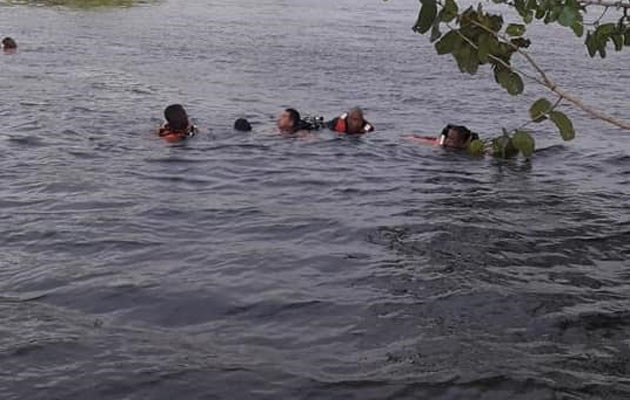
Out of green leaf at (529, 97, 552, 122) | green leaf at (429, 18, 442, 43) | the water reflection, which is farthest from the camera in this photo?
the water reflection

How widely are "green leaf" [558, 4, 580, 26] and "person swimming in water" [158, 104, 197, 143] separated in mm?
11356

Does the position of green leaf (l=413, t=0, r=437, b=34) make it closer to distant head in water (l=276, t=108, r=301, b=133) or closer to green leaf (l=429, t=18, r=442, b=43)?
green leaf (l=429, t=18, r=442, b=43)

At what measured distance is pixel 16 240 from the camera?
958 centimetres

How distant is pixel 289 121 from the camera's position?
16.0 metres

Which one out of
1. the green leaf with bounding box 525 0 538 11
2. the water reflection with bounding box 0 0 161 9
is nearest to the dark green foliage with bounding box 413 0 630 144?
the green leaf with bounding box 525 0 538 11

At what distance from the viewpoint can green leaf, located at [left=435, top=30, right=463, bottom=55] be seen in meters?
4.32

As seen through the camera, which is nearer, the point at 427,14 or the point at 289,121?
the point at 427,14

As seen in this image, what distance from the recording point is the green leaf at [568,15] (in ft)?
14.7

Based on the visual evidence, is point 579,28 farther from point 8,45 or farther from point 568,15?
point 8,45

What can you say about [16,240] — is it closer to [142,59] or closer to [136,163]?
[136,163]

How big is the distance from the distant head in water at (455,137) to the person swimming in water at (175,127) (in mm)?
4769

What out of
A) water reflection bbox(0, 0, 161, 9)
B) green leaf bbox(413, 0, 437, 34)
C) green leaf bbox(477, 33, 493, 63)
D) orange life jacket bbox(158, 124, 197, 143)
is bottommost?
orange life jacket bbox(158, 124, 197, 143)

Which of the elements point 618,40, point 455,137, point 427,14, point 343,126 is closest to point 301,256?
point 618,40

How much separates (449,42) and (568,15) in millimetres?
714
